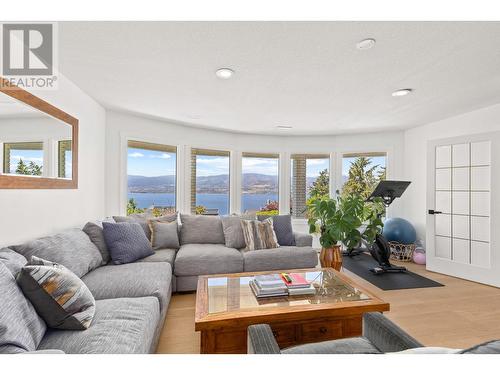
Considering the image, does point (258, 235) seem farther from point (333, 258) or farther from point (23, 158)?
point (23, 158)

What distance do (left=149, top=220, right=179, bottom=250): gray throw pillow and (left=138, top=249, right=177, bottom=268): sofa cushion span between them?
0.11m

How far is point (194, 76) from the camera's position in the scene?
8.07 feet

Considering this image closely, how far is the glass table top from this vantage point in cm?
174

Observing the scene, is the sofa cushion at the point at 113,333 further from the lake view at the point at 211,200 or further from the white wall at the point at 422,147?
the white wall at the point at 422,147

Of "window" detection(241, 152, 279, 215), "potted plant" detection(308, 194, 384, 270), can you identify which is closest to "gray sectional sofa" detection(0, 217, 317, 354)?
"potted plant" detection(308, 194, 384, 270)

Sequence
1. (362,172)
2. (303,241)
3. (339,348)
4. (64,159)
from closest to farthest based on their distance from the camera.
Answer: (339,348) < (64,159) < (303,241) < (362,172)

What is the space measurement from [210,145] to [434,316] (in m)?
4.04

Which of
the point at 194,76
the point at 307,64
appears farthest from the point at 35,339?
the point at 307,64

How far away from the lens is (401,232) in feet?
14.4

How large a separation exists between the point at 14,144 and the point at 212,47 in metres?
1.72

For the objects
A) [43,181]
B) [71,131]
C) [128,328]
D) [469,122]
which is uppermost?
[469,122]

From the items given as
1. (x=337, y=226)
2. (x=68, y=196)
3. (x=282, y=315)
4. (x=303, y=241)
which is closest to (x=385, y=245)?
(x=337, y=226)
